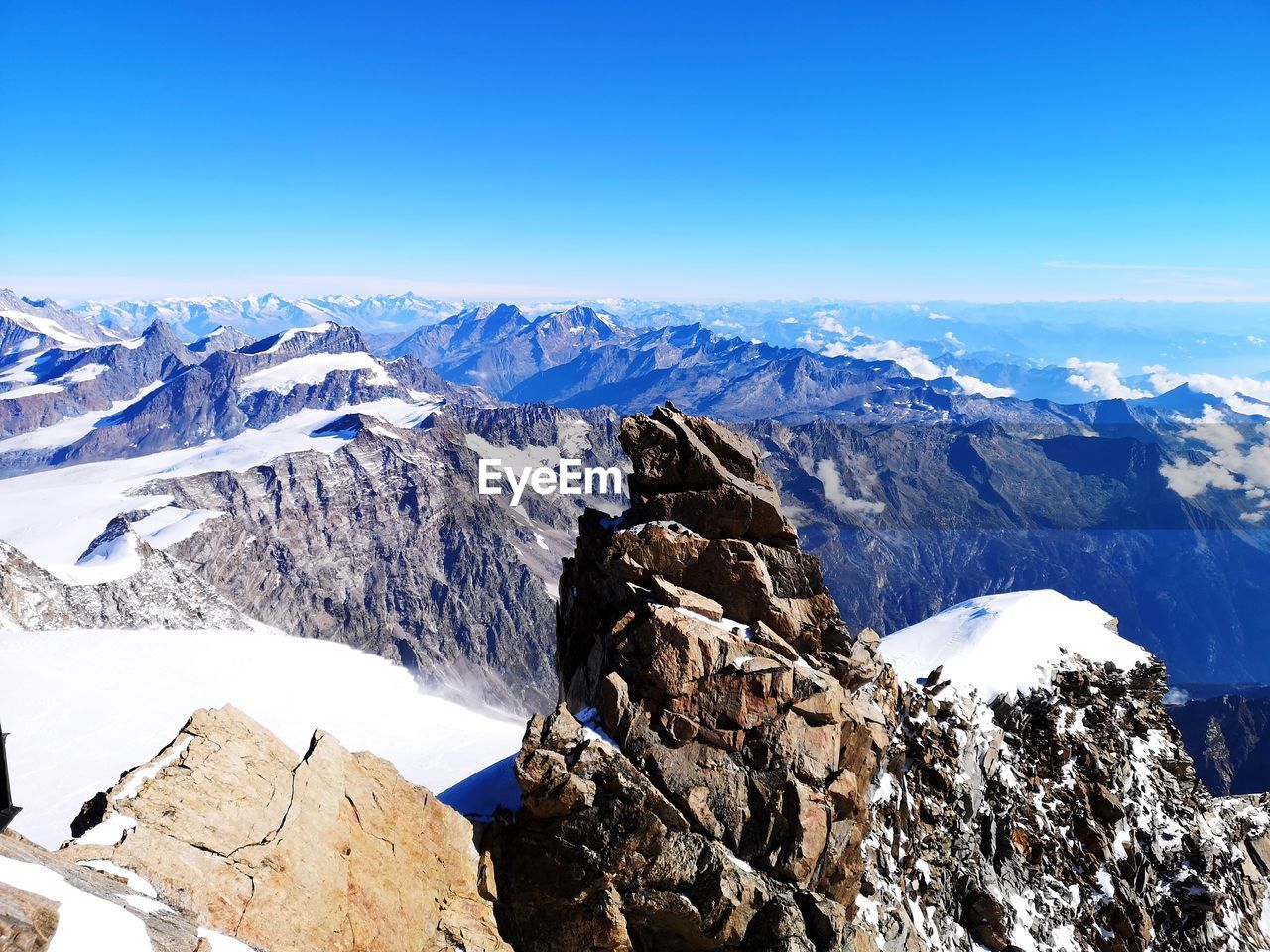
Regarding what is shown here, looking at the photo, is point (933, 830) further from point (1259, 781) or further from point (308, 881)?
point (1259, 781)

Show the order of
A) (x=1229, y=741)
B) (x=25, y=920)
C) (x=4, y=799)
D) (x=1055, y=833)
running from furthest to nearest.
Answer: (x=1229, y=741) → (x=1055, y=833) → (x=4, y=799) → (x=25, y=920)

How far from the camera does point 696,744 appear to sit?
22.5m

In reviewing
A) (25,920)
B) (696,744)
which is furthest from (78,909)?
(696,744)

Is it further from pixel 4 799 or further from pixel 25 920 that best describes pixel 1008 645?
pixel 4 799

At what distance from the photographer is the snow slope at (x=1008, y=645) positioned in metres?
37.7

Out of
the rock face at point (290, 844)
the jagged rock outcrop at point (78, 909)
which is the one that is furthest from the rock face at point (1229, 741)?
the jagged rock outcrop at point (78, 909)

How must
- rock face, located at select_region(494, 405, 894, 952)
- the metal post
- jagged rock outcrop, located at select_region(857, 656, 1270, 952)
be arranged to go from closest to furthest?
the metal post, rock face, located at select_region(494, 405, 894, 952), jagged rock outcrop, located at select_region(857, 656, 1270, 952)

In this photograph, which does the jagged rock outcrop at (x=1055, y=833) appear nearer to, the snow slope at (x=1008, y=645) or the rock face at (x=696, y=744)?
the snow slope at (x=1008, y=645)

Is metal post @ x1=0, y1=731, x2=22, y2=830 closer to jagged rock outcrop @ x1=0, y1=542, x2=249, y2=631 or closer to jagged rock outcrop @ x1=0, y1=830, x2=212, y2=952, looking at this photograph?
jagged rock outcrop @ x1=0, y1=830, x2=212, y2=952

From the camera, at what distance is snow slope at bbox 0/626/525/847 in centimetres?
5009

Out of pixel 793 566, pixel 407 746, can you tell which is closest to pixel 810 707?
pixel 793 566

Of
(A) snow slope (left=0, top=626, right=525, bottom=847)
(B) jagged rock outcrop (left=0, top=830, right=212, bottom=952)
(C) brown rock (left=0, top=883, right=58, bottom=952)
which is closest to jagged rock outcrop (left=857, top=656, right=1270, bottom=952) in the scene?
(B) jagged rock outcrop (left=0, top=830, right=212, bottom=952)

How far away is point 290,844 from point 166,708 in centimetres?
6281

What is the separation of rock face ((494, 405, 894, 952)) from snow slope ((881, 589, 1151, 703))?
34.8 ft
